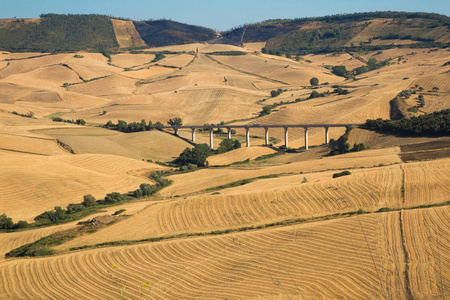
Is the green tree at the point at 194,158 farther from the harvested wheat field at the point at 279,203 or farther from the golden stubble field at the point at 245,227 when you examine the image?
the harvested wheat field at the point at 279,203

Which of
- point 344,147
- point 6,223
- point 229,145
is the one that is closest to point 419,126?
point 344,147

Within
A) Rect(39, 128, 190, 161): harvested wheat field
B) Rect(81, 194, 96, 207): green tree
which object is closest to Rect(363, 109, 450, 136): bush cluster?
Rect(39, 128, 190, 161): harvested wheat field

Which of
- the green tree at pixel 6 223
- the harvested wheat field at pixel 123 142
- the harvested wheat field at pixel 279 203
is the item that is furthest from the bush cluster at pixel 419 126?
the green tree at pixel 6 223

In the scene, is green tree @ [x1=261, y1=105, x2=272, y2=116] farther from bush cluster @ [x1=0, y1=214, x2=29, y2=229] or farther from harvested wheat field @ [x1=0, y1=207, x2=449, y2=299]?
harvested wheat field @ [x1=0, y1=207, x2=449, y2=299]

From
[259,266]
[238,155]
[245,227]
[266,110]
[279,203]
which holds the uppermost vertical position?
[259,266]

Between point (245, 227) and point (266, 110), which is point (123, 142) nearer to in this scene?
point (266, 110)

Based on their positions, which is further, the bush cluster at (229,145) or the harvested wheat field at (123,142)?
the bush cluster at (229,145)

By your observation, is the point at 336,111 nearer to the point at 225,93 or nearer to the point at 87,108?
the point at 225,93

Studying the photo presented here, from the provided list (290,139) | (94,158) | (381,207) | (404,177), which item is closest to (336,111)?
(290,139)
